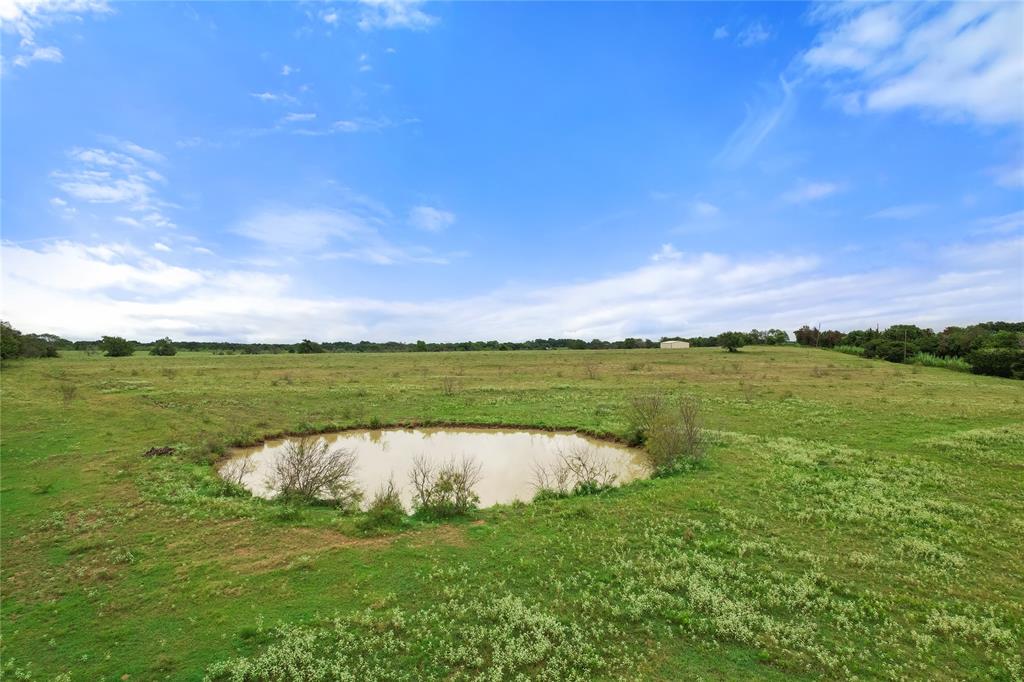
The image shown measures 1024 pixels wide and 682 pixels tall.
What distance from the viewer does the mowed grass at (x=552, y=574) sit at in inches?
291

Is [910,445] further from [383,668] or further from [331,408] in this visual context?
[331,408]

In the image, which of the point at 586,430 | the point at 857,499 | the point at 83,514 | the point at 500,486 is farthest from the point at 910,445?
the point at 83,514

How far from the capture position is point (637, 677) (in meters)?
6.95

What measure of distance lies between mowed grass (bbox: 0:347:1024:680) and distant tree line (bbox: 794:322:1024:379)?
152 ft

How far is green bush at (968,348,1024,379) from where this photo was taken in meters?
50.3

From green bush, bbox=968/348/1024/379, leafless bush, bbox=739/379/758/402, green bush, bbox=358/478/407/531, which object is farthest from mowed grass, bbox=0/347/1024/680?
green bush, bbox=968/348/1024/379

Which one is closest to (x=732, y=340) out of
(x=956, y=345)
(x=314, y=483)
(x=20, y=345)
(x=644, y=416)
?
(x=956, y=345)

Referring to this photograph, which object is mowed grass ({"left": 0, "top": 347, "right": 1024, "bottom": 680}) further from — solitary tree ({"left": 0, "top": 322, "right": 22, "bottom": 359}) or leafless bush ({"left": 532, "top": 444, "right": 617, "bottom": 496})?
solitary tree ({"left": 0, "top": 322, "right": 22, "bottom": 359})

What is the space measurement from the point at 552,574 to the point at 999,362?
70.1 meters

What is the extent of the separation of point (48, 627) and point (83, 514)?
628 cm

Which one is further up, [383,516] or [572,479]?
[383,516]

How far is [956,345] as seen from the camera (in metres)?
66.9

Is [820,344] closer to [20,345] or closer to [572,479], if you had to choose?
[572,479]

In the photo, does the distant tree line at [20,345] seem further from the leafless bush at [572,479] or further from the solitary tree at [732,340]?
the solitary tree at [732,340]
